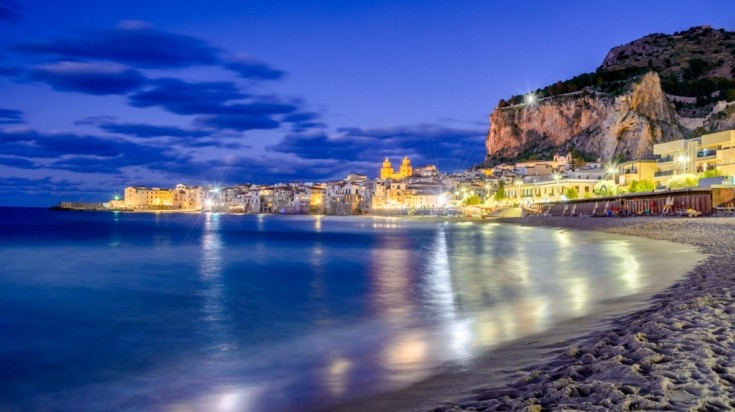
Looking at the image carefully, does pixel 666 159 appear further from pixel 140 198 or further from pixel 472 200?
pixel 140 198

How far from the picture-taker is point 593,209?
208 feet

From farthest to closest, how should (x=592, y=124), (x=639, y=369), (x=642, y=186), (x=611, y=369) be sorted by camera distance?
1. (x=592, y=124)
2. (x=642, y=186)
3. (x=611, y=369)
4. (x=639, y=369)

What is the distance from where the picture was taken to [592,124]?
11388cm

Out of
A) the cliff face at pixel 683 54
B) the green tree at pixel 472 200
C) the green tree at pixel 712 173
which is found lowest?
the green tree at pixel 472 200

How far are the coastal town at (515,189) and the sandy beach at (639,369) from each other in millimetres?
41607

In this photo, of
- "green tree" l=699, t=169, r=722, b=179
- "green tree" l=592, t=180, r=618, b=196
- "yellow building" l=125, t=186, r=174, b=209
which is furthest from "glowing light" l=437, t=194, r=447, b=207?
"yellow building" l=125, t=186, r=174, b=209

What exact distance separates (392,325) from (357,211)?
427 feet

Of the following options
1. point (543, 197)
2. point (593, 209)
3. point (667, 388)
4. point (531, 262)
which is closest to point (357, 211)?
point (543, 197)

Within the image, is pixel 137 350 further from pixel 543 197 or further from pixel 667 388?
pixel 543 197

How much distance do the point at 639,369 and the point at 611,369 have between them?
0.74 ft

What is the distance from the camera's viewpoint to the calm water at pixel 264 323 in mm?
6711

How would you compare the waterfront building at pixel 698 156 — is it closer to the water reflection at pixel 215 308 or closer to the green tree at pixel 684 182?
the green tree at pixel 684 182

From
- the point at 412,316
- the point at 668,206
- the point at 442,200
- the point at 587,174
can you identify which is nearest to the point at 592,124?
the point at 587,174

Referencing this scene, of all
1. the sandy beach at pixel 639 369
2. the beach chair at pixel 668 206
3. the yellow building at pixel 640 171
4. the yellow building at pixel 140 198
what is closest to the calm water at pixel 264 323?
the sandy beach at pixel 639 369
